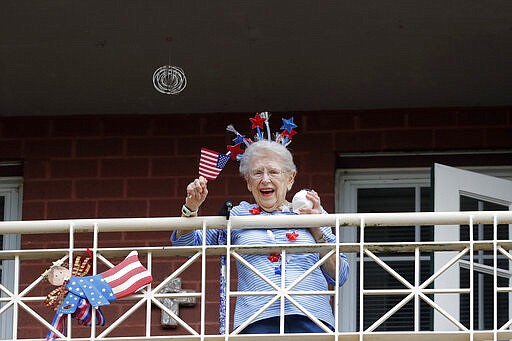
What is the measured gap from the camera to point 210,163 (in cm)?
749

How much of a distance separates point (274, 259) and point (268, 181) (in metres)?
0.44

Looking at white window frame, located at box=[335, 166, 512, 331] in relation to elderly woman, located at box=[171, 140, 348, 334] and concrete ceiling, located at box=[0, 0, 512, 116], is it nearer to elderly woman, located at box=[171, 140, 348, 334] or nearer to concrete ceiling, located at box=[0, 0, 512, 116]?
concrete ceiling, located at box=[0, 0, 512, 116]

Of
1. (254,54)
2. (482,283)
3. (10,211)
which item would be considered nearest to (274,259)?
(254,54)

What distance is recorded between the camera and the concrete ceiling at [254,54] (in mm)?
8742

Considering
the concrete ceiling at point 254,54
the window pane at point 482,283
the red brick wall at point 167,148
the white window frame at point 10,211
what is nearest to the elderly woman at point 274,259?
the concrete ceiling at point 254,54

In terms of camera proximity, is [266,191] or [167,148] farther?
[167,148]

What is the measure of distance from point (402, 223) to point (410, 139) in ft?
9.95

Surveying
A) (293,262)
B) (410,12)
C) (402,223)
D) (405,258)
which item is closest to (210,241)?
(293,262)

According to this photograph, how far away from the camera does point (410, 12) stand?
8781 millimetres

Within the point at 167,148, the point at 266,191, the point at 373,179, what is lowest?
the point at 266,191

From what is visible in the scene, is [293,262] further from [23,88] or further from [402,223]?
[23,88]

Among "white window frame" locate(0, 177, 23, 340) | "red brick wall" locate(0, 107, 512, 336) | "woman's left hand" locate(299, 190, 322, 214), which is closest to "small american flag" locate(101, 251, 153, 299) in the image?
"woman's left hand" locate(299, 190, 322, 214)

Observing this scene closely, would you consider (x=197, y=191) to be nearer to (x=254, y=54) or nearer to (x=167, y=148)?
(x=254, y=54)

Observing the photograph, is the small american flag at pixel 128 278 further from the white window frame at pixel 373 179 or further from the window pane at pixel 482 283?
the white window frame at pixel 373 179
